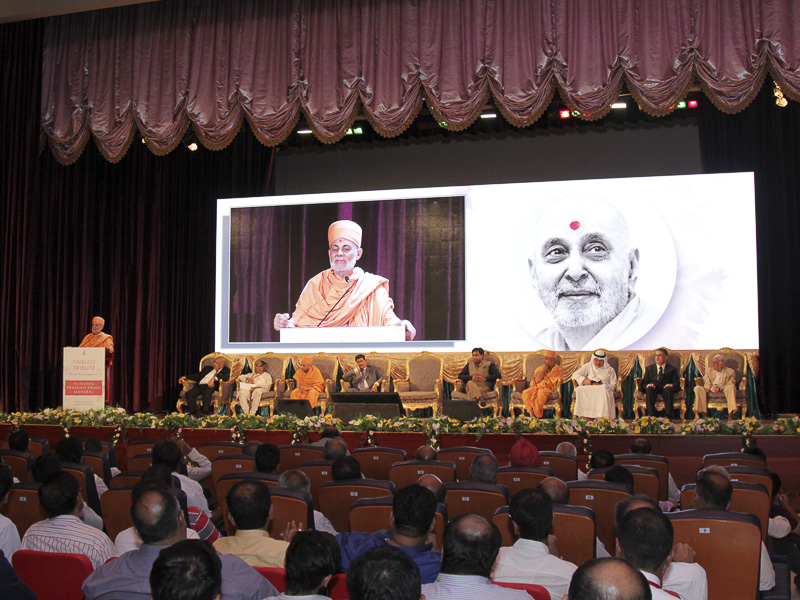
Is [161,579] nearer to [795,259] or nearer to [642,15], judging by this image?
[642,15]

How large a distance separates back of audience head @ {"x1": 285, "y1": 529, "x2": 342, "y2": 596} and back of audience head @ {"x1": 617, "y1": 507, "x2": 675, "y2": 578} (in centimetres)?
90

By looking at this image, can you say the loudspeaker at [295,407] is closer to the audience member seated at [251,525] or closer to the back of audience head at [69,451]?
the back of audience head at [69,451]

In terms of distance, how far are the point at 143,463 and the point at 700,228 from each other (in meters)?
7.90

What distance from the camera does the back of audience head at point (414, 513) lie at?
2613 millimetres

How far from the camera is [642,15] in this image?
27.8 feet

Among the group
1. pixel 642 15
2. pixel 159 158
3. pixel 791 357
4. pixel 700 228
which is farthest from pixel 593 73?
pixel 159 158

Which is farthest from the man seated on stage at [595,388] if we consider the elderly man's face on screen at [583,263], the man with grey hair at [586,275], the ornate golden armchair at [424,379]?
the ornate golden armchair at [424,379]

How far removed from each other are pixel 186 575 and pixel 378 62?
8.14 metres

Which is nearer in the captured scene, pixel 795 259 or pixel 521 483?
pixel 521 483

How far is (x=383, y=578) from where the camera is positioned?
184cm

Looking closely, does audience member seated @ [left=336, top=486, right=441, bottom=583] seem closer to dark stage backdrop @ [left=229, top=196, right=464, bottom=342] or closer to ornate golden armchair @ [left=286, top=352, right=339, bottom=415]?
ornate golden armchair @ [left=286, top=352, right=339, bottom=415]

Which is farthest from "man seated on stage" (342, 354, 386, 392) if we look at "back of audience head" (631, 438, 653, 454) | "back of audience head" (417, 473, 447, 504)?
"back of audience head" (417, 473, 447, 504)

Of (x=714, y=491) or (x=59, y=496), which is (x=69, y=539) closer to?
(x=59, y=496)

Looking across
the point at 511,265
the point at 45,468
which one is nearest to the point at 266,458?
the point at 45,468
